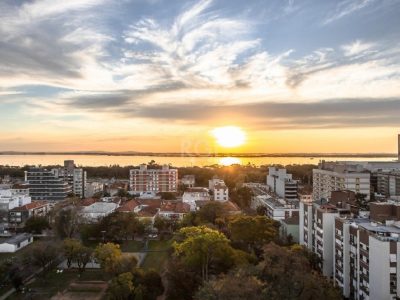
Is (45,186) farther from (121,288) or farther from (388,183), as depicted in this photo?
(388,183)

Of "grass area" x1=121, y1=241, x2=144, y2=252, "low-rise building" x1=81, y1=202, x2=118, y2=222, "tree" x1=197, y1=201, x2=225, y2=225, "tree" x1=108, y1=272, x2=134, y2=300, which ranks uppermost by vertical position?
"tree" x1=197, y1=201, x2=225, y2=225

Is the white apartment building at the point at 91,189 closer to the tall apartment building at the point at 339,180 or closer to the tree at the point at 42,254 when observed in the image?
the tall apartment building at the point at 339,180

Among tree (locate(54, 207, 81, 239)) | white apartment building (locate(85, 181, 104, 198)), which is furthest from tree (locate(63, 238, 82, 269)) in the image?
white apartment building (locate(85, 181, 104, 198))

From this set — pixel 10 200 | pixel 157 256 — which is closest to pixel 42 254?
pixel 157 256

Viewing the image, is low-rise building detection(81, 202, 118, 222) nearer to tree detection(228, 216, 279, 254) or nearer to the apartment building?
tree detection(228, 216, 279, 254)

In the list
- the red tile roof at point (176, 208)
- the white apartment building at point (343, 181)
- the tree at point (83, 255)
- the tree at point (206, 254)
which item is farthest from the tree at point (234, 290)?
the white apartment building at point (343, 181)
